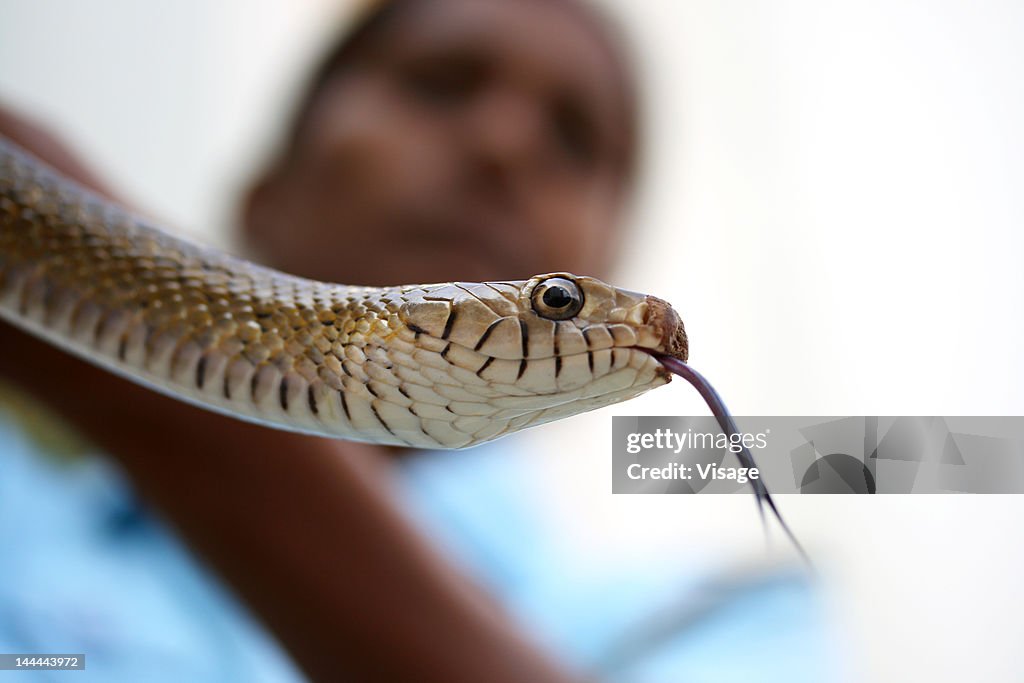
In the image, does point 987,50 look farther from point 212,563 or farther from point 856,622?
point 212,563

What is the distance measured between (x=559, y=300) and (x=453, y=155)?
62 cm

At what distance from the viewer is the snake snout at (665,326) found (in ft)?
1.03

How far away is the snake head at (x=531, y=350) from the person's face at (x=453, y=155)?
514 millimetres

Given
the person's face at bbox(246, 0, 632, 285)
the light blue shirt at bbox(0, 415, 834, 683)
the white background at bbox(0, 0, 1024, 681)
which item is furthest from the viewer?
the white background at bbox(0, 0, 1024, 681)

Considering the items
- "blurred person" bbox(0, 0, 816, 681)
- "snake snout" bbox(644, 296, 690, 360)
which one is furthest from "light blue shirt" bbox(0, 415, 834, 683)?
"snake snout" bbox(644, 296, 690, 360)

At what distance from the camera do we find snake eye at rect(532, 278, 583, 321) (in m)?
0.33

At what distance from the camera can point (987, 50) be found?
1377 mm

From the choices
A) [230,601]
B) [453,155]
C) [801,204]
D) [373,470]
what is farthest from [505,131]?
[801,204]

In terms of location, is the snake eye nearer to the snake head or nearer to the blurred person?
the snake head

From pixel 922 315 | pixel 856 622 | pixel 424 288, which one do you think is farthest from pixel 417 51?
pixel 856 622

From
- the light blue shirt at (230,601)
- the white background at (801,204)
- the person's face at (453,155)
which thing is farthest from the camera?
the white background at (801,204)

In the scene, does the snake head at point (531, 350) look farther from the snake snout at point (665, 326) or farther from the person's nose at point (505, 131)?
the person's nose at point (505, 131)

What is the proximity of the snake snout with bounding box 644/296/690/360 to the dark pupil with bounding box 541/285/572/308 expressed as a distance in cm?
3

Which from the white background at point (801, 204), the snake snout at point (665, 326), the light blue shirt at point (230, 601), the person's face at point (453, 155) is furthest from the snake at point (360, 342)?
Answer: the white background at point (801, 204)
